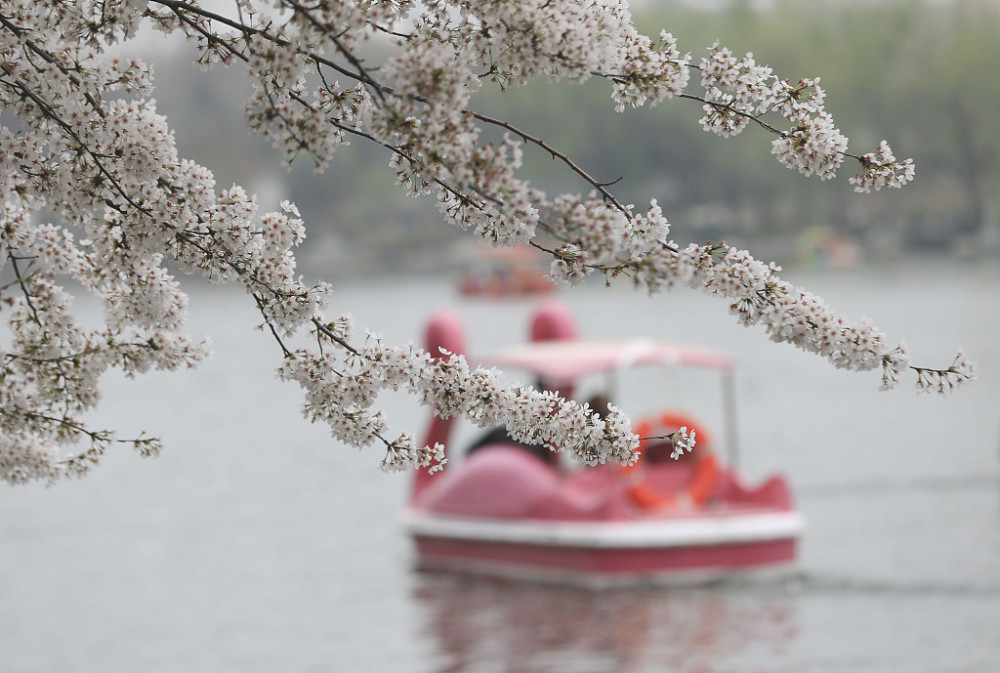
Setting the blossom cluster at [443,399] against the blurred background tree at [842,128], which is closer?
the blossom cluster at [443,399]

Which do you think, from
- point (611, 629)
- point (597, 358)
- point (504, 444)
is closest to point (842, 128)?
point (597, 358)

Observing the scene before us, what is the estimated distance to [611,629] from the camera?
56.7 ft

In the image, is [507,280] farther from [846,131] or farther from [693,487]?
[693,487]

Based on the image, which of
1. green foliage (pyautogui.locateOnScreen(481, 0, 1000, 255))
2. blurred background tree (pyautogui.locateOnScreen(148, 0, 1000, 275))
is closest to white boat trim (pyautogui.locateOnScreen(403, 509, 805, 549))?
blurred background tree (pyautogui.locateOnScreen(148, 0, 1000, 275))

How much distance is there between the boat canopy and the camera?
1903 cm

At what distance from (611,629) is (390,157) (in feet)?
40.8

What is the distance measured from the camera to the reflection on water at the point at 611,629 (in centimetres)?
1642

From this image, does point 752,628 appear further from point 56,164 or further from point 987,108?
point 987,108

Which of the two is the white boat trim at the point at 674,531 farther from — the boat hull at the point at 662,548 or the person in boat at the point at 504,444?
the person in boat at the point at 504,444

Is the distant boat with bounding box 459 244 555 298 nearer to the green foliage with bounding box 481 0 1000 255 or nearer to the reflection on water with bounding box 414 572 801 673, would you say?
the green foliage with bounding box 481 0 1000 255

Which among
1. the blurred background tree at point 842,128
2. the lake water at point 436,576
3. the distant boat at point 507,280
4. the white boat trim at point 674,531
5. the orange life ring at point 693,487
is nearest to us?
the lake water at point 436,576

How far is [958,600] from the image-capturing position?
61.9ft

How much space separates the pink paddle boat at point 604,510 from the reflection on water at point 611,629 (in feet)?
0.73

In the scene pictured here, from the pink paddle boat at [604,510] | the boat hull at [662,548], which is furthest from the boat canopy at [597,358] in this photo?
the boat hull at [662,548]
